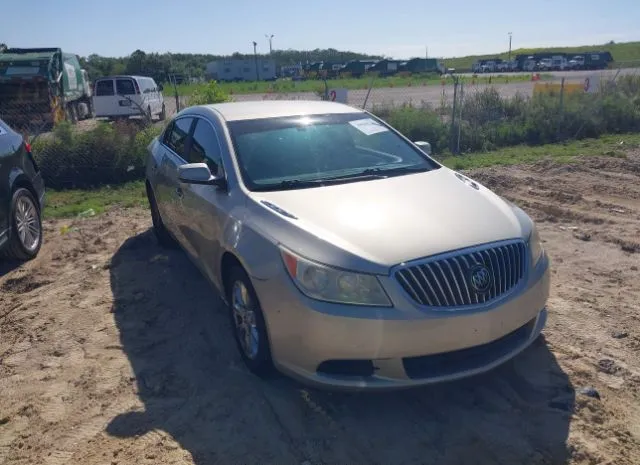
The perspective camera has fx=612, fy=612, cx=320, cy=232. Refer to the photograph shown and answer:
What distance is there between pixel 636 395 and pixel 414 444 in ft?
4.60

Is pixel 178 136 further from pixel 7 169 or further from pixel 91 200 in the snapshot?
pixel 91 200

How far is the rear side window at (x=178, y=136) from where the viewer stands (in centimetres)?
550

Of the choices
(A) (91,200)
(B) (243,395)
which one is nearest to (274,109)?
(B) (243,395)

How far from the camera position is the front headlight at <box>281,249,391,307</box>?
3152 mm

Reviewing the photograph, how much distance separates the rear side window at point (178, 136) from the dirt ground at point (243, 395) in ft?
3.83

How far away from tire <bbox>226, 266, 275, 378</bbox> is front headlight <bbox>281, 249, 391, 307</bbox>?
431 millimetres

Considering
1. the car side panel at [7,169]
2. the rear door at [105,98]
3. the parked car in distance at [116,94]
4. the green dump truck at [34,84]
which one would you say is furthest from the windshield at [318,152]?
the rear door at [105,98]

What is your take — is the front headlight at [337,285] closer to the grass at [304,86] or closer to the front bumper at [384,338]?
the front bumper at [384,338]

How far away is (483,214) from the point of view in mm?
3748

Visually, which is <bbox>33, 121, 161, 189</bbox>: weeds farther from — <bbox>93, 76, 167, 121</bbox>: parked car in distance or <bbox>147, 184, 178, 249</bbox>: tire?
<bbox>93, 76, 167, 121</bbox>: parked car in distance

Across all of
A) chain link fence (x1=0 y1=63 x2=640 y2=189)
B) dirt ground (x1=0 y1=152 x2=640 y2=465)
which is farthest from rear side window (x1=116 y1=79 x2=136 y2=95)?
dirt ground (x1=0 y1=152 x2=640 y2=465)

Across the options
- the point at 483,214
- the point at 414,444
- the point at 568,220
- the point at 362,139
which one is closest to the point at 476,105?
the point at 568,220

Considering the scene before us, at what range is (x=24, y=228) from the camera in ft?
21.3

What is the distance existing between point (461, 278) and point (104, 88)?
21881mm
